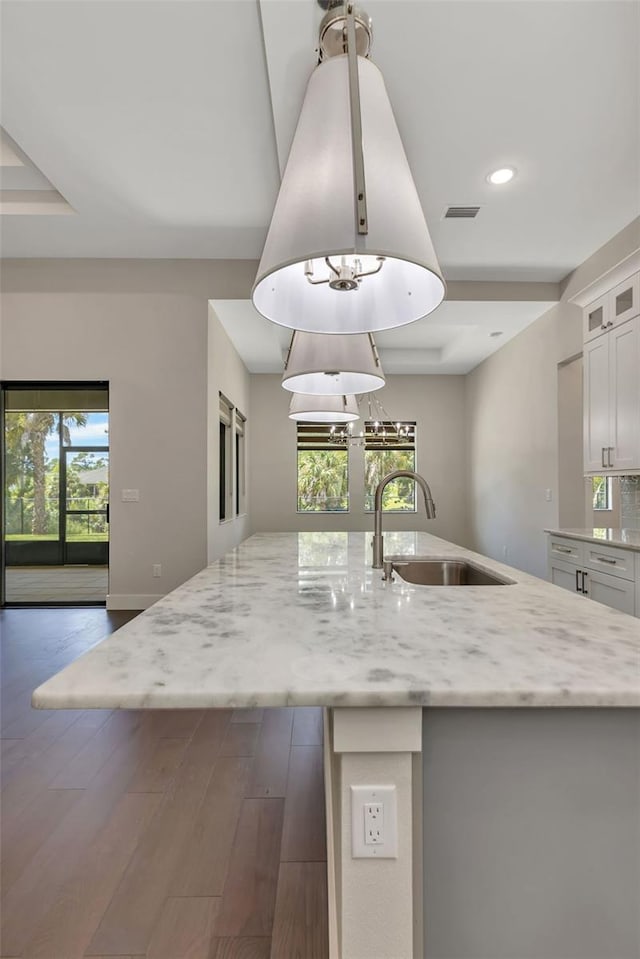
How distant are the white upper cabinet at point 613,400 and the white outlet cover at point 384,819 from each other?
3.38 meters

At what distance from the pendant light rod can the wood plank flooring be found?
164 cm

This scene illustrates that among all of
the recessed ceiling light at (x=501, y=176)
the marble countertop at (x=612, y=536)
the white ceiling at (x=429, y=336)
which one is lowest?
the marble countertop at (x=612, y=536)

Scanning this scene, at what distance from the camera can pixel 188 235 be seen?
4.37 m

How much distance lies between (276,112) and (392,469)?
19.5 ft

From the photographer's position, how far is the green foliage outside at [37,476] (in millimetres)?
5148

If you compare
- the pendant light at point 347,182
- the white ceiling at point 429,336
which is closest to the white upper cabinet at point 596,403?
the white ceiling at point 429,336

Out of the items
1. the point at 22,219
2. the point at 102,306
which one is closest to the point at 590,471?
the point at 102,306

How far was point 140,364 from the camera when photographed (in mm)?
4906

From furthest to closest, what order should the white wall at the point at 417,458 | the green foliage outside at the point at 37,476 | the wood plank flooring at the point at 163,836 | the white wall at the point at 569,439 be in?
the white wall at the point at 417,458 → the green foliage outside at the point at 37,476 → the white wall at the point at 569,439 → the wood plank flooring at the point at 163,836

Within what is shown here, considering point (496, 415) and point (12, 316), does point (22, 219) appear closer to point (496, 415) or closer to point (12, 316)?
point (12, 316)

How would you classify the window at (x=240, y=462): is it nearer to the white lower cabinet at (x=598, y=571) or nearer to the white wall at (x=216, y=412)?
the white wall at (x=216, y=412)

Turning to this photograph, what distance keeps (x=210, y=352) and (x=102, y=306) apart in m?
1.09

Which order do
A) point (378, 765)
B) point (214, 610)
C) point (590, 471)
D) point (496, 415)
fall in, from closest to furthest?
point (378, 765) < point (214, 610) < point (590, 471) < point (496, 415)

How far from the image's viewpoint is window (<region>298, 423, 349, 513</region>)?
26.7 feet
